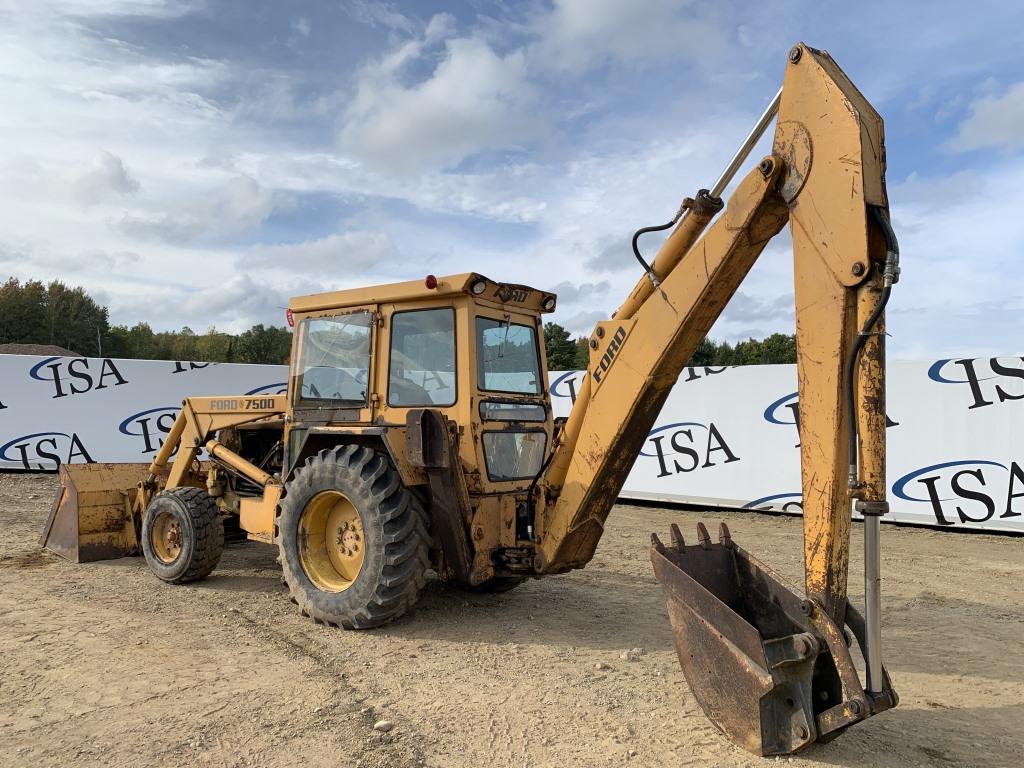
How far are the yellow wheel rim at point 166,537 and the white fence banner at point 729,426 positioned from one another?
7.71 m

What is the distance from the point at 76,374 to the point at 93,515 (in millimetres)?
7724

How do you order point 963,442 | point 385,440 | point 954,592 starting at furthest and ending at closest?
point 963,442 → point 954,592 → point 385,440

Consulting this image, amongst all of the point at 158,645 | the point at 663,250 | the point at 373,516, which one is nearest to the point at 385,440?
the point at 373,516

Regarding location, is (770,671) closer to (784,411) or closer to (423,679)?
(423,679)

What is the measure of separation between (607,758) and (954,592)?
5.16m

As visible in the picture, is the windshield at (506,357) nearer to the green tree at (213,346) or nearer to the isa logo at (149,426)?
the isa logo at (149,426)

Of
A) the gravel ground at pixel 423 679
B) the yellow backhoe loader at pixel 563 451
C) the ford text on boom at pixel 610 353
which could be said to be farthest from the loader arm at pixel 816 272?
the gravel ground at pixel 423 679

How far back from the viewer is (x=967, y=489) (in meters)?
10.3

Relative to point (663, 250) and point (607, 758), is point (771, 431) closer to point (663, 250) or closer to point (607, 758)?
point (663, 250)

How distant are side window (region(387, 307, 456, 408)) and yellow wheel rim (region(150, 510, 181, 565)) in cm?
259

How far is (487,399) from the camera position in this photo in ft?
19.1

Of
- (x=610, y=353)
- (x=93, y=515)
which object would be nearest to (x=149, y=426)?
(x=93, y=515)

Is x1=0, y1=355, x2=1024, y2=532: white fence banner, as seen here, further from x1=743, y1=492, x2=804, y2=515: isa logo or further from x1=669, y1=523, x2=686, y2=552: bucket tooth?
x1=669, y1=523, x2=686, y2=552: bucket tooth

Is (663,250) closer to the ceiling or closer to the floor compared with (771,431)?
closer to the ceiling
